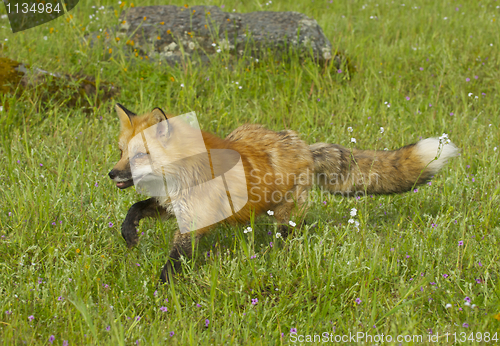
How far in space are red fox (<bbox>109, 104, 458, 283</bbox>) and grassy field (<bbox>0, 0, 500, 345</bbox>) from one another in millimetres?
247

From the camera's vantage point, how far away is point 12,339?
7.55 feet

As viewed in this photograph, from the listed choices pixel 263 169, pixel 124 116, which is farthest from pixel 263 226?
pixel 124 116

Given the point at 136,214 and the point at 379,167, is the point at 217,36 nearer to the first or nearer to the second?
the point at 379,167

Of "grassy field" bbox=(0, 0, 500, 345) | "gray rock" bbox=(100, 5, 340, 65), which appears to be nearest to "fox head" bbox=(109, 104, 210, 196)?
"grassy field" bbox=(0, 0, 500, 345)

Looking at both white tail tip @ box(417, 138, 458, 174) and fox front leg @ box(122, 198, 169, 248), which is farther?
white tail tip @ box(417, 138, 458, 174)

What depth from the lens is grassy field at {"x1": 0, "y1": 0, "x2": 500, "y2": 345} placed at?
2.63 metres

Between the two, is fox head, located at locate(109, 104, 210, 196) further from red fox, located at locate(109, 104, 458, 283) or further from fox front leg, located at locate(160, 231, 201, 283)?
fox front leg, located at locate(160, 231, 201, 283)

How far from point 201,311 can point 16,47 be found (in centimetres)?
592

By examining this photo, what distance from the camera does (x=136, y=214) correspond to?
343cm

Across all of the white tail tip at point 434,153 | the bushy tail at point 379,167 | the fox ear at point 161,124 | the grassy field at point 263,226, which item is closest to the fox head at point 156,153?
the fox ear at point 161,124

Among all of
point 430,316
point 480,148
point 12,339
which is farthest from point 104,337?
point 480,148

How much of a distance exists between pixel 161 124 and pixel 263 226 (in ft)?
5.05

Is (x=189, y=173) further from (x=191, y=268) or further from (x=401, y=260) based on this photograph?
(x=401, y=260)

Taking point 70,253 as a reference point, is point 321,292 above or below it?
below
